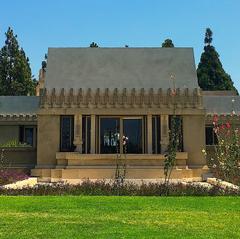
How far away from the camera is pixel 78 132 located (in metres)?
27.5

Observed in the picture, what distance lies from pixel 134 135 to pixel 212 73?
5113cm

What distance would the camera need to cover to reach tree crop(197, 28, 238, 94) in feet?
247

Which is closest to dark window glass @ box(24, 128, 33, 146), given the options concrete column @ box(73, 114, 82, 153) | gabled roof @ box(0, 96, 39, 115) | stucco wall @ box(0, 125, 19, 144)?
stucco wall @ box(0, 125, 19, 144)

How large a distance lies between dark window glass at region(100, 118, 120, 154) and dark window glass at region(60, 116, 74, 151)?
69.4 inches

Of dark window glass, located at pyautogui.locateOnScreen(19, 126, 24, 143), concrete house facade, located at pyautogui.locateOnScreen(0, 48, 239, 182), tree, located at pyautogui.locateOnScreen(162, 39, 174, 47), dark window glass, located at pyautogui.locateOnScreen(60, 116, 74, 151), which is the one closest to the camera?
concrete house facade, located at pyautogui.locateOnScreen(0, 48, 239, 182)

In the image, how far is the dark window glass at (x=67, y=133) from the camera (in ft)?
91.0

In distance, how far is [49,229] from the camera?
Answer: 8406 millimetres

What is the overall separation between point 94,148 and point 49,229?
63.3 feet

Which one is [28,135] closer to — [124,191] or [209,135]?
[209,135]

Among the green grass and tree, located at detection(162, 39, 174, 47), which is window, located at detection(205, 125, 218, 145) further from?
tree, located at detection(162, 39, 174, 47)

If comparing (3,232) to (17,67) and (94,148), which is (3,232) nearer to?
(94,148)

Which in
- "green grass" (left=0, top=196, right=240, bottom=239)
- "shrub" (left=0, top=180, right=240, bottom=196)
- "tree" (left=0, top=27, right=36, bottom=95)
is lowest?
"green grass" (left=0, top=196, right=240, bottom=239)

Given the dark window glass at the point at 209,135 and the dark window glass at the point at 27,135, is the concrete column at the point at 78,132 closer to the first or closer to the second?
the dark window glass at the point at 27,135

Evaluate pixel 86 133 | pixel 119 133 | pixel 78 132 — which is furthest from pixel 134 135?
pixel 78 132
